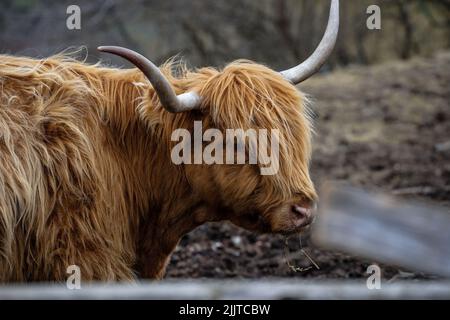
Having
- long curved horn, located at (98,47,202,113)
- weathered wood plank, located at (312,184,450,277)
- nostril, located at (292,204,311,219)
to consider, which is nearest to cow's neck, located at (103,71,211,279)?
long curved horn, located at (98,47,202,113)

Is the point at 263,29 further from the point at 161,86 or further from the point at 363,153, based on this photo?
the point at 161,86

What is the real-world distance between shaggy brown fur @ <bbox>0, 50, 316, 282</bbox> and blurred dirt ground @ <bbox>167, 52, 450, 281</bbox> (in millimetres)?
1495

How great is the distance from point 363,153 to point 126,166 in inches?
189

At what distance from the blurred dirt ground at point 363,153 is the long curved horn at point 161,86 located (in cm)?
188

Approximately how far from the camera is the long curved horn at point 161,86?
374 centimetres

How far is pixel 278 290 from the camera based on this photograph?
1.95 m

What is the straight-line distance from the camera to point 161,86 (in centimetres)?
388

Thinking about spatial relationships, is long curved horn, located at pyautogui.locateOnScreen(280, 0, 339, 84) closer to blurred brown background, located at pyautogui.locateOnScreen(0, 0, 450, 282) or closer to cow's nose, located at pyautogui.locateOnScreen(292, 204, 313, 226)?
cow's nose, located at pyautogui.locateOnScreen(292, 204, 313, 226)

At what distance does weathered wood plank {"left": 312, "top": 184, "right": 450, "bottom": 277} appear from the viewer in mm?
5406

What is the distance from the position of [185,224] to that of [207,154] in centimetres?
46

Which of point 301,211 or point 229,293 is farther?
point 301,211

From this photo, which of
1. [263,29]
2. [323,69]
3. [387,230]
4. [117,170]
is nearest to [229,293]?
[117,170]

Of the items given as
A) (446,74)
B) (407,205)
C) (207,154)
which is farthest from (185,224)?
(446,74)

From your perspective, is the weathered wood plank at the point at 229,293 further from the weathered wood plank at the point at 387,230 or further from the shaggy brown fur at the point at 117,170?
the weathered wood plank at the point at 387,230
